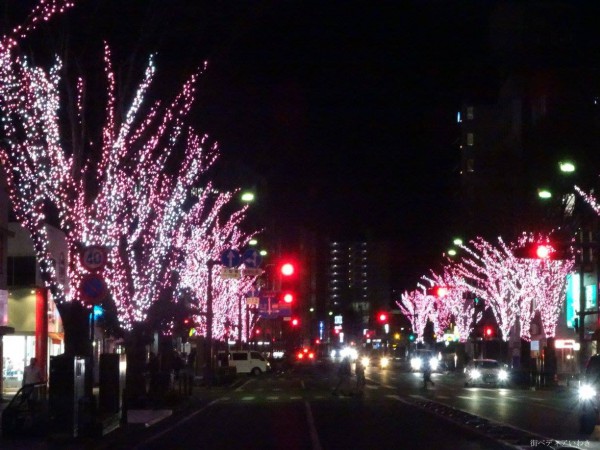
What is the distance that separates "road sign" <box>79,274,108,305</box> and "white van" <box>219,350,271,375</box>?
54.9 metres

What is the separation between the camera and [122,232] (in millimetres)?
34594

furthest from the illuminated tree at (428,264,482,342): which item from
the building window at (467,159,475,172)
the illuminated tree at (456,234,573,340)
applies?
the building window at (467,159,475,172)

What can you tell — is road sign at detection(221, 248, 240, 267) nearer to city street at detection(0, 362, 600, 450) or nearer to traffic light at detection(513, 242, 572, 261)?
city street at detection(0, 362, 600, 450)

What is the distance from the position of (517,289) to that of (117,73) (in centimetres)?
4324

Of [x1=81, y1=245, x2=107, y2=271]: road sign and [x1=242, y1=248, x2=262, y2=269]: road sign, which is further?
[x1=242, y1=248, x2=262, y2=269]: road sign

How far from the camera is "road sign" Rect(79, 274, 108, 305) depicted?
22781mm

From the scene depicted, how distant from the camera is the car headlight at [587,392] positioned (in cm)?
2588

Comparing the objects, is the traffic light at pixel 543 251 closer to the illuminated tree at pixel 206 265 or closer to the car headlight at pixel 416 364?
the illuminated tree at pixel 206 265

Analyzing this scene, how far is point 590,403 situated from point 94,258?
482 inches

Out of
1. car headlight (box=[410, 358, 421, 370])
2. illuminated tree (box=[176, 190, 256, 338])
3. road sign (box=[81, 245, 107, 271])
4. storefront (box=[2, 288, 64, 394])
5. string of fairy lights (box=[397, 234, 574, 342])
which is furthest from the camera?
car headlight (box=[410, 358, 421, 370])

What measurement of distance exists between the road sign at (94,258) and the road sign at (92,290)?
11.6 inches

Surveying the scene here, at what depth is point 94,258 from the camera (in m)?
23.2

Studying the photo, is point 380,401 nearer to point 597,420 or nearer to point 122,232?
point 122,232

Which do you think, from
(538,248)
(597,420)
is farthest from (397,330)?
(597,420)
